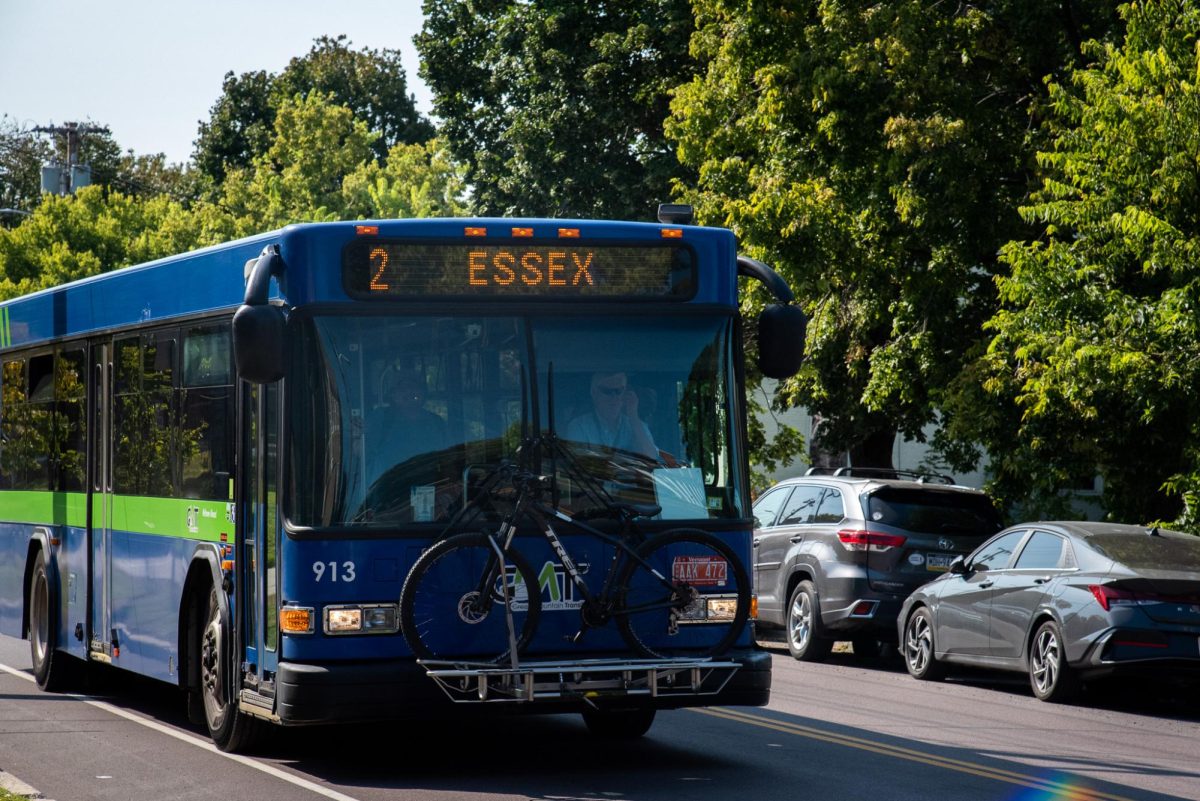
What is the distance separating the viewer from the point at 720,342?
995cm

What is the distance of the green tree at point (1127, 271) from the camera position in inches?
653

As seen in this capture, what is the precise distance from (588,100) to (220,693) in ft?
73.2

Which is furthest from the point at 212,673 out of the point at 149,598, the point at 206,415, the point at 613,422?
the point at 613,422

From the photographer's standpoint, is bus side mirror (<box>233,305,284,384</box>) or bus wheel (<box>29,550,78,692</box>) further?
bus wheel (<box>29,550,78,692</box>)

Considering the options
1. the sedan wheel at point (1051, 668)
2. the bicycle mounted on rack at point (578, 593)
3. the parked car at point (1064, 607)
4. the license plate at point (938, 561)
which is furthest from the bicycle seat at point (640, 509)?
the license plate at point (938, 561)

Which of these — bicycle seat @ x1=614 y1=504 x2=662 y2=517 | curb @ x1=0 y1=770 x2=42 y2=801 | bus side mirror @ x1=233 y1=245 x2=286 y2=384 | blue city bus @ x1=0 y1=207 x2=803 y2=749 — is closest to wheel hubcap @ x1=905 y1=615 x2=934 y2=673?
blue city bus @ x1=0 y1=207 x2=803 y2=749

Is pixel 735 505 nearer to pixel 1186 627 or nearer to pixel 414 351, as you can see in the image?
pixel 414 351

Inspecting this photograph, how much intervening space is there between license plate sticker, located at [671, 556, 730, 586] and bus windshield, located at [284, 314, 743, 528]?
0.83 feet

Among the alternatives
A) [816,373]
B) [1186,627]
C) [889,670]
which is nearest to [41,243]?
[816,373]

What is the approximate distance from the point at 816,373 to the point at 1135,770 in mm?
13626

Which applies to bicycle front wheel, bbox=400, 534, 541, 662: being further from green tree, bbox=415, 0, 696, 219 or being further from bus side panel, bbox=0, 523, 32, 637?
green tree, bbox=415, 0, 696, 219

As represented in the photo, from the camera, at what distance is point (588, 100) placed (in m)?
31.6

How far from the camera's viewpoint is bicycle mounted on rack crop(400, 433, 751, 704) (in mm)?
9031

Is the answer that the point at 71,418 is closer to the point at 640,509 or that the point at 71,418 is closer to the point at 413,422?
the point at 413,422
